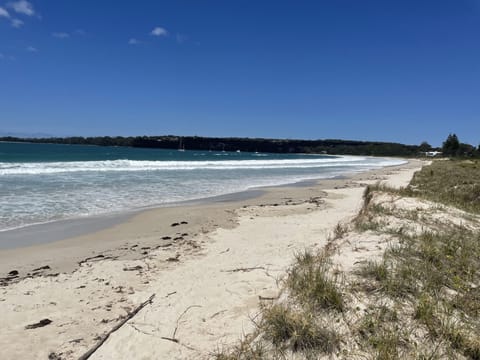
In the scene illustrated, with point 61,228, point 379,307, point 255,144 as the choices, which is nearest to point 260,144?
point 255,144

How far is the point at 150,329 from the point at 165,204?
9449mm

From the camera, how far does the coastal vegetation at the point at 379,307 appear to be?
2641 mm

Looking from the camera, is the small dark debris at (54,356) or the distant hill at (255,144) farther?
the distant hill at (255,144)

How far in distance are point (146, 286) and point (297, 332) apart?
2.86 m

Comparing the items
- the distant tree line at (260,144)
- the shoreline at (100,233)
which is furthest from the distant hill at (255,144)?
the shoreline at (100,233)

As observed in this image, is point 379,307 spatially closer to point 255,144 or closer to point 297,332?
point 297,332

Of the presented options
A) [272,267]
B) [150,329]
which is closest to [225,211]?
[272,267]

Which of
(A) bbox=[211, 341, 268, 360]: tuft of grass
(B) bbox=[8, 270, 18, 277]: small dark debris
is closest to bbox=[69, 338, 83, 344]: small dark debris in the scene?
(A) bbox=[211, 341, 268, 360]: tuft of grass

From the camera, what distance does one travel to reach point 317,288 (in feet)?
11.1

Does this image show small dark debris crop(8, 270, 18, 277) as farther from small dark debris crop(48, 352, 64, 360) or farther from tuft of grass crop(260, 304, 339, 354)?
tuft of grass crop(260, 304, 339, 354)

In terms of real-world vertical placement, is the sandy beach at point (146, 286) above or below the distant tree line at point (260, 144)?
below

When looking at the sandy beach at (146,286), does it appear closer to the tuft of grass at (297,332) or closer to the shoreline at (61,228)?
the shoreline at (61,228)

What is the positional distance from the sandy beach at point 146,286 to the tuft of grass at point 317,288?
521mm

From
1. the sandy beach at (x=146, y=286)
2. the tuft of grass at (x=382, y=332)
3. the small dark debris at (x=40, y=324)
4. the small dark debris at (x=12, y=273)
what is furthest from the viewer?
the small dark debris at (x=12, y=273)
